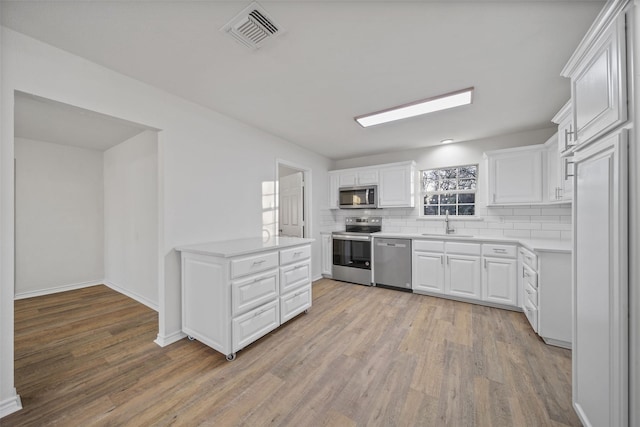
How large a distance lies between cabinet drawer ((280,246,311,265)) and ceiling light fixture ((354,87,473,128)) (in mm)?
1751

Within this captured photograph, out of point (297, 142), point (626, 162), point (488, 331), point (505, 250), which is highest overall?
point (297, 142)

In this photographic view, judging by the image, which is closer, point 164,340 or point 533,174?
point 164,340

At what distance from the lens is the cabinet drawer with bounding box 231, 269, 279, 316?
2.05 meters

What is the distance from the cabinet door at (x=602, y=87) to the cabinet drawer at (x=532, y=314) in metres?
1.96

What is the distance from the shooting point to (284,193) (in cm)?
486

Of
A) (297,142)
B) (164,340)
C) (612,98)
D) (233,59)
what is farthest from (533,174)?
(164,340)

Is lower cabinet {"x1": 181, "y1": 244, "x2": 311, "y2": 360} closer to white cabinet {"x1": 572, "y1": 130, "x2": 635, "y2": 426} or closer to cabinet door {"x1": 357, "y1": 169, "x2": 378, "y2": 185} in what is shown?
white cabinet {"x1": 572, "y1": 130, "x2": 635, "y2": 426}

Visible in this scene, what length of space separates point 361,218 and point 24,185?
5521mm

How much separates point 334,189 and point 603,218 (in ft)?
12.8

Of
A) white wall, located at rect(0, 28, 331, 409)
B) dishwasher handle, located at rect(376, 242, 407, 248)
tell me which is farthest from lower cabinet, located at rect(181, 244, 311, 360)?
dishwasher handle, located at rect(376, 242, 407, 248)

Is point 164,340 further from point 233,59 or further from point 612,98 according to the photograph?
point 612,98

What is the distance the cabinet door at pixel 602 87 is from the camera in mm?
980

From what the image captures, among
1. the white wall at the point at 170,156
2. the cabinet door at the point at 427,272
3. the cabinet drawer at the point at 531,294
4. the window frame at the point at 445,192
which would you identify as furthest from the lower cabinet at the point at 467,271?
the white wall at the point at 170,156

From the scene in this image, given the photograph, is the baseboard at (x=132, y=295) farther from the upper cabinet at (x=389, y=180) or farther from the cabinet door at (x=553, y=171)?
the cabinet door at (x=553, y=171)
